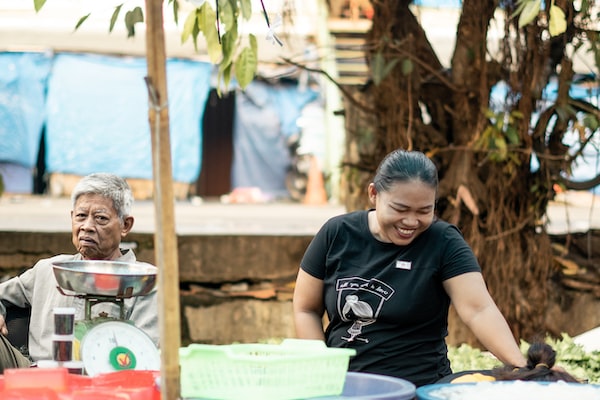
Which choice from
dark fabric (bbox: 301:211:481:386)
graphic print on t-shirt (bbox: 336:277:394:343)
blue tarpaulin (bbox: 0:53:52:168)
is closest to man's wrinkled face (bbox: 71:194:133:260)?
dark fabric (bbox: 301:211:481:386)

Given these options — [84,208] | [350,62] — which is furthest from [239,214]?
[84,208]

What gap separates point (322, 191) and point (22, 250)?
8.32 metres

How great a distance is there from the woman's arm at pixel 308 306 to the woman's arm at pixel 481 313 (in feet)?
1.59

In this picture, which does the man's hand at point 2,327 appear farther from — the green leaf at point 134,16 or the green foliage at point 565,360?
the green foliage at point 565,360

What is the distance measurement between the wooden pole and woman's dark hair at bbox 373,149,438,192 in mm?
1239

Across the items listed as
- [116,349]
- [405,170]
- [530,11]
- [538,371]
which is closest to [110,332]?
[116,349]

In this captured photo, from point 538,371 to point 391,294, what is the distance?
28.7 inches

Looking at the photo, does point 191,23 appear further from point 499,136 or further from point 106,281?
point 499,136

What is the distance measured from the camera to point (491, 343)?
3244mm

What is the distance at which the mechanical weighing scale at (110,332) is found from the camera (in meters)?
2.83

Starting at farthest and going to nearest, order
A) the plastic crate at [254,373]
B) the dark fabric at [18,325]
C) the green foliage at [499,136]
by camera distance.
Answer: the green foliage at [499,136], the dark fabric at [18,325], the plastic crate at [254,373]

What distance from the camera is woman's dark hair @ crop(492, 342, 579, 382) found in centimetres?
278

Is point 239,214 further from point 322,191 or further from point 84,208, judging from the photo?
point 84,208

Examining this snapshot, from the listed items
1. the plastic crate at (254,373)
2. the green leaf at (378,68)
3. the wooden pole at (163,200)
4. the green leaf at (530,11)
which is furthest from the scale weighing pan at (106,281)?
the green leaf at (378,68)
